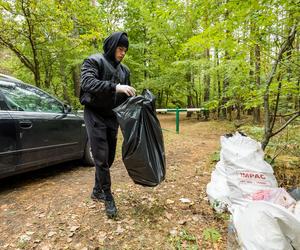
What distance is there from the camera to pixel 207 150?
16.0 ft

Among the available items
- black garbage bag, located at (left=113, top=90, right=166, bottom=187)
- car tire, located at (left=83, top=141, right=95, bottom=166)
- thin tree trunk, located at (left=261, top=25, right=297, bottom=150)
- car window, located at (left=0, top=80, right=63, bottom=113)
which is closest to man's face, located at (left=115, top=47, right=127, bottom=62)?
black garbage bag, located at (left=113, top=90, right=166, bottom=187)

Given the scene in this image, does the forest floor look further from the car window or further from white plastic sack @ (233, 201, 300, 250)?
the car window

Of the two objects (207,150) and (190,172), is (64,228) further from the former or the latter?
(207,150)

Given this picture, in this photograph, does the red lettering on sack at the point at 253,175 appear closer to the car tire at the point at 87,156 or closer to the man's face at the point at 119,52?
the man's face at the point at 119,52

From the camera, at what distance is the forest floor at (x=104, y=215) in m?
1.81

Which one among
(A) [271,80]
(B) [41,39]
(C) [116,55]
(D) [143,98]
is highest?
(B) [41,39]

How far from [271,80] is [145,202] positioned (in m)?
2.01

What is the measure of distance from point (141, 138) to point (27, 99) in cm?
187

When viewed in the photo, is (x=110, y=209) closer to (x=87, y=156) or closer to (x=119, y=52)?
(x=119, y=52)

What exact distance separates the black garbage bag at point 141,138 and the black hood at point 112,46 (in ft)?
1.50

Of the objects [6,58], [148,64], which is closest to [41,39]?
[6,58]

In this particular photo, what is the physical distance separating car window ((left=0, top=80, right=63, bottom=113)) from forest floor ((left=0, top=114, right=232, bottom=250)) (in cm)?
97

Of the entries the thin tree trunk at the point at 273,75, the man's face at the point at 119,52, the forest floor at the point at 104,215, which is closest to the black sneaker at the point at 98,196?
the forest floor at the point at 104,215

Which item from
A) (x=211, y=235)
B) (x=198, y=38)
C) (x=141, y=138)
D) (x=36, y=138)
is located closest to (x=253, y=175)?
(x=211, y=235)
